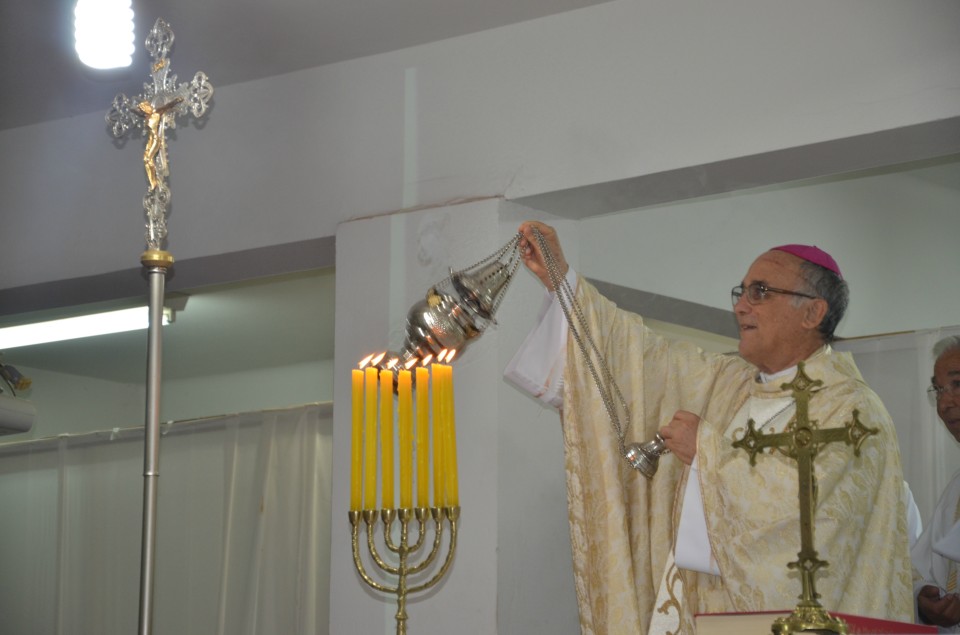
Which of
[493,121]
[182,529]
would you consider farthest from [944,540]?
[182,529]

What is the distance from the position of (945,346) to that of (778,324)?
1366 mm

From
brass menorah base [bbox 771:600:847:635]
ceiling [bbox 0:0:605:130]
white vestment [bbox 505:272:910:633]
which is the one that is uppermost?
ceiling [bbox 0:0:605:130]

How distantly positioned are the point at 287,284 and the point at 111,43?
326 centimetres

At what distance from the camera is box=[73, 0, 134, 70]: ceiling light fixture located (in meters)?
4.50

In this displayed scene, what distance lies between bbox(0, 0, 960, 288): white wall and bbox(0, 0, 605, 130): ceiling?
8cm

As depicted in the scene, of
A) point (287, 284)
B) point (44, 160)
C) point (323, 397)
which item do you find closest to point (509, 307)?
point (44, 160)

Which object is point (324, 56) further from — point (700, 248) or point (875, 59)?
point (875, 59)

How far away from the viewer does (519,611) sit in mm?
4637

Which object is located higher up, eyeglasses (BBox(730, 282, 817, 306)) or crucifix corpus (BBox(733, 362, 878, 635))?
eyeglasses (BBox(730, 282, 817, 306))

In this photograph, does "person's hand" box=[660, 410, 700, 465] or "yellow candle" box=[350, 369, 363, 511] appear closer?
"yellow candle" box=[350, 369, 363, 511]

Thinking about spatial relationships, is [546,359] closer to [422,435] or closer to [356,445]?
[422,435]

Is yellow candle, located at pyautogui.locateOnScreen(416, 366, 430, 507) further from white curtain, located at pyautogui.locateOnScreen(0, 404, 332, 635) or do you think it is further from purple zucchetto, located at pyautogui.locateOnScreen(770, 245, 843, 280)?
white curtain, located at pyautogui.locateOnScreen(0, 404, 332, 635)

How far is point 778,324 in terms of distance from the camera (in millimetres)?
4062

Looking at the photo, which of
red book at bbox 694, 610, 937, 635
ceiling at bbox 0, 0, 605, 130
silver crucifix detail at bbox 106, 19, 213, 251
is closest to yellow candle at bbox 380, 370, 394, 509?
silver crucifix detail at bbox 106, 19, 213, 251
